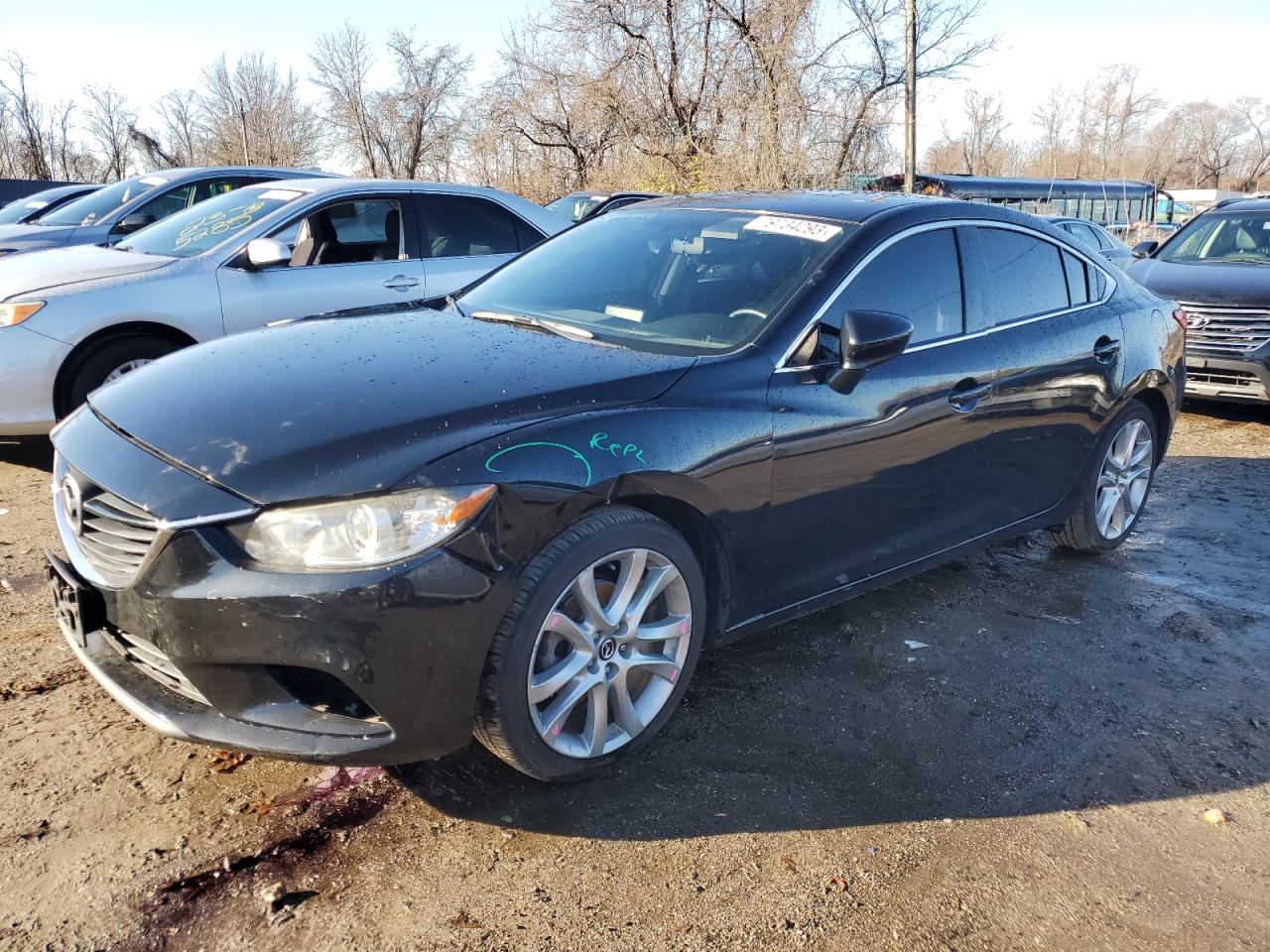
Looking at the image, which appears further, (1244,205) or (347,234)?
(1244,205)

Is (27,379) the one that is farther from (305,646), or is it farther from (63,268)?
(305,646)

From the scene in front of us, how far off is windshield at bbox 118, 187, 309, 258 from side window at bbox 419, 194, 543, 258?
0.83 meters

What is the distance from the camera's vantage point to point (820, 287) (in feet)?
11.2

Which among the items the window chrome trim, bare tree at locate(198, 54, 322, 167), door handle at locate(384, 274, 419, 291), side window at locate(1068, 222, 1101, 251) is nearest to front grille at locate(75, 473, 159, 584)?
the window chrome trim

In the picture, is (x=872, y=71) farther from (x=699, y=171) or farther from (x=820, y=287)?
(x=820, y=287)

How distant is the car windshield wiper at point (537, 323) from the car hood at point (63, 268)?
3296mm

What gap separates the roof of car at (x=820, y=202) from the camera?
378 centimetres

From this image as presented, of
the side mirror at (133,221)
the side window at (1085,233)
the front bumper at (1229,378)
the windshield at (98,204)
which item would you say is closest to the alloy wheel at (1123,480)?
the front bumper at (1229,378)

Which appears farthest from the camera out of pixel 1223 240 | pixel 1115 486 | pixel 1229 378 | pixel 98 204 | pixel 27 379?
pixel 98 204

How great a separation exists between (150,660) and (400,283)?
169 inches

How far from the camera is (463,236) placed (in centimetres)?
699

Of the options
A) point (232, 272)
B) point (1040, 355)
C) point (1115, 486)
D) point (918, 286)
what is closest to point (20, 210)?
point (232, 272)

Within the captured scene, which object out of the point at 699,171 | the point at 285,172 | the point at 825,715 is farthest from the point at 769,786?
the point at 699,171

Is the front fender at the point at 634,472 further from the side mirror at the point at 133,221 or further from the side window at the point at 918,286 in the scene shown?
the side mirror at the point at 133,221
